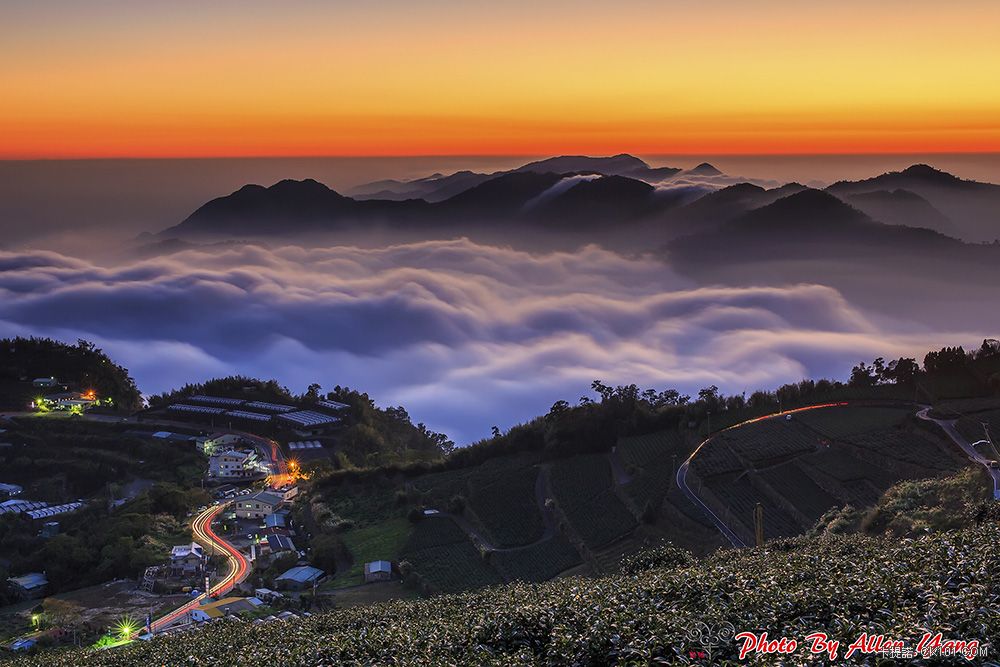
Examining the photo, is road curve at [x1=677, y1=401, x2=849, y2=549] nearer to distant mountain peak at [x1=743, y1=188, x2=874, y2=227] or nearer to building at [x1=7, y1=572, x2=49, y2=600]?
building at [x1=7, y1=572, x2=49, y2=600]

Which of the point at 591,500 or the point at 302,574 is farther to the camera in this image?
the point at 591,500

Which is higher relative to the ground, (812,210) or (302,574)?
(812,210)

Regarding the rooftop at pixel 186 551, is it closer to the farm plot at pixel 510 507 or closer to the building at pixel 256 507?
the building at pixel 256 507

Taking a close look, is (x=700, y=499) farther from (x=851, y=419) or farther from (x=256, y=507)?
(x=256, y=507)

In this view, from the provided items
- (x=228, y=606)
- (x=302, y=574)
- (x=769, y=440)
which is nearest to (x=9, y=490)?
(x=302, y=574)

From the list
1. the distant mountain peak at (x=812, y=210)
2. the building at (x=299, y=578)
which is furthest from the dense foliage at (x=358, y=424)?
the distant mountain peak at (x=812, y=210)
